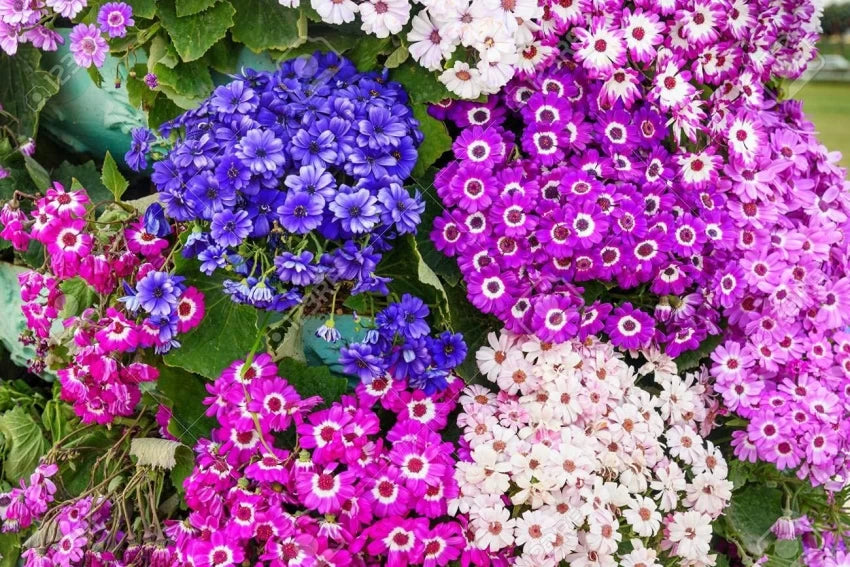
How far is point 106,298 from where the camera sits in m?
1.84

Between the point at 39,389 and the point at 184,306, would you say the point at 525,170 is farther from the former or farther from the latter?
the point at 39,389

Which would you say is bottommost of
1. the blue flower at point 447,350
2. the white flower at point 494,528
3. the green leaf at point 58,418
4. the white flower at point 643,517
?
the white flower at point 643,517

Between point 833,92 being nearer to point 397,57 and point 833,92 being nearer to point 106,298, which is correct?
point 397,57

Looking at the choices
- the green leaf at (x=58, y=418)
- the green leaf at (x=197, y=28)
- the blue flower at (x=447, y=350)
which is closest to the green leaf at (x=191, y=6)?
the green leaf at (x=197, y=28)

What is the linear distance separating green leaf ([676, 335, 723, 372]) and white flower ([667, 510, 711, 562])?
33 cm

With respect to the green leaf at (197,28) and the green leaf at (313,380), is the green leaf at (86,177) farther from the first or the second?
the green leaf at (313,380)

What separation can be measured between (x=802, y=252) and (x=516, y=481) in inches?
35.0

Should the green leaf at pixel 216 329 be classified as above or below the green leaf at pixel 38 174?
below

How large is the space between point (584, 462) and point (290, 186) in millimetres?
790

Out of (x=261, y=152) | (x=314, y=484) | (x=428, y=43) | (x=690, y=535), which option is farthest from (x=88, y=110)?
(x=690, y=535)

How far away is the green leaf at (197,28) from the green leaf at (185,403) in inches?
26.4

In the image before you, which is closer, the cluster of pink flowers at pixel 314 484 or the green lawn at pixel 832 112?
the cluster of pink flowers at pixel 314 484

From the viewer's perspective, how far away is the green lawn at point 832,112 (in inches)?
415

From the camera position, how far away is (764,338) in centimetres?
193
